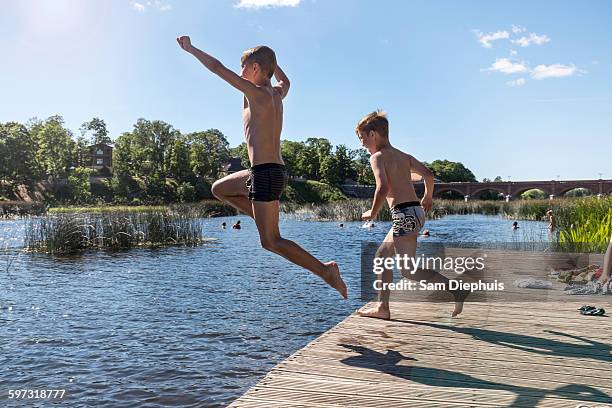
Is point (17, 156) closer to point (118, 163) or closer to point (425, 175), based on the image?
point (118, 163)

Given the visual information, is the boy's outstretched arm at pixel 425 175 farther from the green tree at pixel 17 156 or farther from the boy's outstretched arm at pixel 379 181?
the green tree at pixel 17 156

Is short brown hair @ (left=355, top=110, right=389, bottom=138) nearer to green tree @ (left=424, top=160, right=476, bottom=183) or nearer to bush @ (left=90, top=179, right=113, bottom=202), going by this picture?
bush @ (left=90, top=179, right=113, bottom=202)

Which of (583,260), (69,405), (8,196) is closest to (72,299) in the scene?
(69,405)

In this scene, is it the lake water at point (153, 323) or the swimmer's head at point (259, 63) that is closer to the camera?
the swimmer's head at point (259, 63)

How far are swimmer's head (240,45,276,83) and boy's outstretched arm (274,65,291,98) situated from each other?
30 cm

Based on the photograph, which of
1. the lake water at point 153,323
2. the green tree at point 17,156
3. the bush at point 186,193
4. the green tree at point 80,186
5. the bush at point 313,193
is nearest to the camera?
the lake water at point 153,323

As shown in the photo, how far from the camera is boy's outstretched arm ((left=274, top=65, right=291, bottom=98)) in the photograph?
12.1ft

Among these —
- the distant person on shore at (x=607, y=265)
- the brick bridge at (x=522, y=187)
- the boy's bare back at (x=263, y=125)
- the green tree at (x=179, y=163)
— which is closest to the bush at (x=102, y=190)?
the green tree at (x=179, y=163)

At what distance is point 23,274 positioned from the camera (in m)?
14.2

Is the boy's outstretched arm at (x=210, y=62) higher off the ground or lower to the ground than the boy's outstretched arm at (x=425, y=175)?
higher

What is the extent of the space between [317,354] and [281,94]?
1.91 m

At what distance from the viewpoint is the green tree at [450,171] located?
5013 inches

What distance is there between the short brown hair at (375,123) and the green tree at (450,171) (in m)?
119

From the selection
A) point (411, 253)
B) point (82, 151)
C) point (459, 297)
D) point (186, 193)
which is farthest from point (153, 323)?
point (82, 151)
